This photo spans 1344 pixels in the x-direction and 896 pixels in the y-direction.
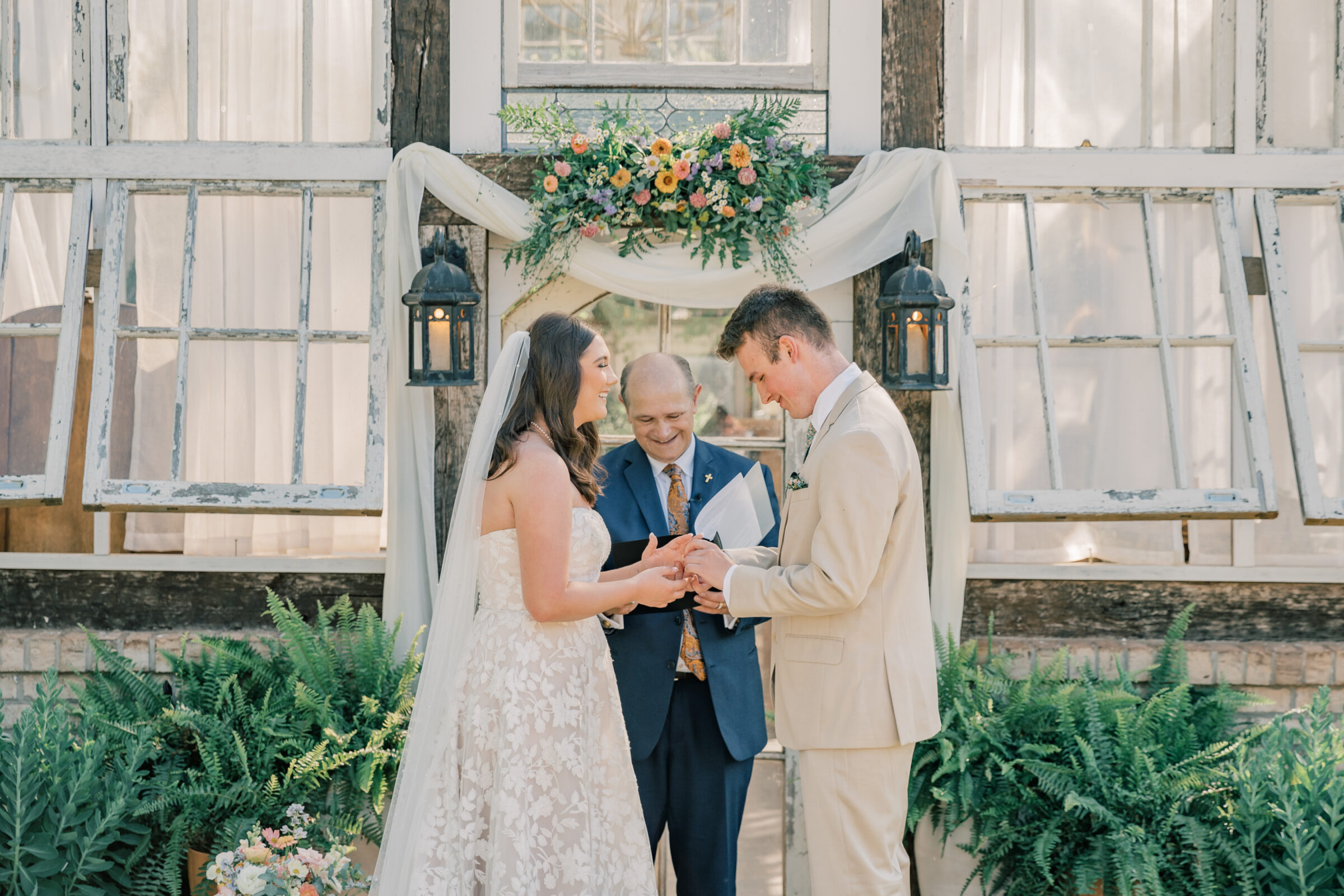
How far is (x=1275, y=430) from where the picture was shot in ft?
13.2

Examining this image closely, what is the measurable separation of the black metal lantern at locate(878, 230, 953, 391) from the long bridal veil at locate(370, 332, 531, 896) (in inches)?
58.9

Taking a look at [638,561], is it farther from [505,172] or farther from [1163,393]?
[1163,393]

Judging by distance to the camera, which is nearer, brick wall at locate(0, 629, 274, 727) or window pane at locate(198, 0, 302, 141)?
brick wall at locate(0, 629, 274, 727)

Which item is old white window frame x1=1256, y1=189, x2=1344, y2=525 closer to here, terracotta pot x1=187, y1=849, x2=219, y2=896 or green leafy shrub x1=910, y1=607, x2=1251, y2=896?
green leafy shrub x1=910, y1=607, x2=1251, y2=896

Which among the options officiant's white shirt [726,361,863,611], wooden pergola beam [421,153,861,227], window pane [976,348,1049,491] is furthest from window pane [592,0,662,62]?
officiant's white shirt [726,361,863,611]

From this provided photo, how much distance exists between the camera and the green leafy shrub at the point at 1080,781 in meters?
3.12

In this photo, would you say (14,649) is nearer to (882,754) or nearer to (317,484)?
(317,484)

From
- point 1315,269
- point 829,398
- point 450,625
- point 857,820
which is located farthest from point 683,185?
point 1315,269

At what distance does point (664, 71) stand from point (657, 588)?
2206mm

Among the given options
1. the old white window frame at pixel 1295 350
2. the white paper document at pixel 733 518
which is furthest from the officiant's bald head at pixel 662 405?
the old white window frame at pixel 1295 350

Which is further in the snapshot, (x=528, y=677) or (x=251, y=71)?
(x=251, y=71)

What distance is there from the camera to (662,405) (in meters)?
3.11

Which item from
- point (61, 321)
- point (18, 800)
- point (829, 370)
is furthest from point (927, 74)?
point (18, 800)

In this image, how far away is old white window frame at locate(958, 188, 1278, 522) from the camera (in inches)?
149
